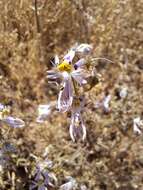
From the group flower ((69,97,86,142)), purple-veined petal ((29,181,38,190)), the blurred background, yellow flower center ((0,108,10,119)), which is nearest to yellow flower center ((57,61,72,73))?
flower ((69,97,86,142))

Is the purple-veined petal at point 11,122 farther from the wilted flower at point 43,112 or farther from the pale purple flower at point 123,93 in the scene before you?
the pale purple flower at point 123,93

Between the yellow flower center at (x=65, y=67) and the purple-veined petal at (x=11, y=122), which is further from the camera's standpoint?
the purple-veined petal at (x=11, y=122)

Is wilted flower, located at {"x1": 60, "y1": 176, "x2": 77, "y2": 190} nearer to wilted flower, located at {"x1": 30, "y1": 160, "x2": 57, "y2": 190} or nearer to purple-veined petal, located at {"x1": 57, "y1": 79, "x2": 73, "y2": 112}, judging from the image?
wilted flower, located at {"x1": 30, "y1": 160, "x2": 57, "y2": 190}

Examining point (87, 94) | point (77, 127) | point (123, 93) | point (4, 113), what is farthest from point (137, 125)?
point (4, 113)

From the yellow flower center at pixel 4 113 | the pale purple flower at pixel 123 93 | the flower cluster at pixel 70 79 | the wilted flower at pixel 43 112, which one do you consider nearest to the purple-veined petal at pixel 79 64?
the flower cluster at pixel 70 79

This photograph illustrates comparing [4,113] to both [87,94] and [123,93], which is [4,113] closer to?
[87,94]

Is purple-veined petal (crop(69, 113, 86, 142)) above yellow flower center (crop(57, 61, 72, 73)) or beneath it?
beneath

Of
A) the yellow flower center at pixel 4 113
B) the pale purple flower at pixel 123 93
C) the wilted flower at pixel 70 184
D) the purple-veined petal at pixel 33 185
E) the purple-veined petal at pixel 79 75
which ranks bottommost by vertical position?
the wilted flower at pixel 70 184
